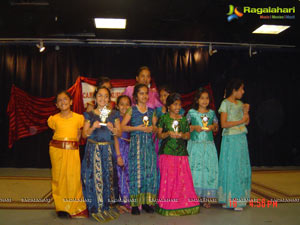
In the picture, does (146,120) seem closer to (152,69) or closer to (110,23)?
(110,23)

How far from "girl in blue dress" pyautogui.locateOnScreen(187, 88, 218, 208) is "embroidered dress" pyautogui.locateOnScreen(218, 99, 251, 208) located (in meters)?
0.12

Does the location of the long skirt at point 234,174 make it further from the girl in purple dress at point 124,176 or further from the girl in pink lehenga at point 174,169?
the girl in purple dress at point 124,176

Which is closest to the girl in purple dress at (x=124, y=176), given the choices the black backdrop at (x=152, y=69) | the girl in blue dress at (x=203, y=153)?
the girl in blue dress at (x=203, y=153)

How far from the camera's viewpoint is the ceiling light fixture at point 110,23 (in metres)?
5.43

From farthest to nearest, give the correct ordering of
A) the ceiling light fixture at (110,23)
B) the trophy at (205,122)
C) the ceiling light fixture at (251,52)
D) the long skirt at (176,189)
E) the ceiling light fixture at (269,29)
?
1. the ceiling light fixture at (251,52)
2. the ceiling light fixture at (269,29)
3. the ceiling light fixture at (110,23)
4. the trophy at (205,122)
5. the long skirt at (176,189)

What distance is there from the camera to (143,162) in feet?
11.1

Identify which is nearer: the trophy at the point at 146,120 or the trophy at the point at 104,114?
the trophy at the point at 104,114

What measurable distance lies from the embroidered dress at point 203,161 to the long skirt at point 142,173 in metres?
0.65

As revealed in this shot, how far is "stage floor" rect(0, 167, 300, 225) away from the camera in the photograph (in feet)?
10.2

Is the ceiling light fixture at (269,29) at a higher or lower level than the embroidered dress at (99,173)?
higher

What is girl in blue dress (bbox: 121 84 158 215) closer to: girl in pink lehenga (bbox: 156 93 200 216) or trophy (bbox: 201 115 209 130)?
girl in pink lehenga (bbox: 156 93 200 216)

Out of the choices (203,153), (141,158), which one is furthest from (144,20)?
(141,158)

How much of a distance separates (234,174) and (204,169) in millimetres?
408

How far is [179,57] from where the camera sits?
7359mm
